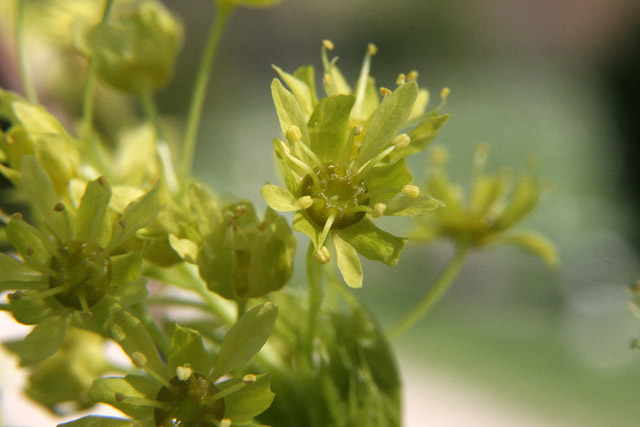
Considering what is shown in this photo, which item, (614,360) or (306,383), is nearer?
(306,383)

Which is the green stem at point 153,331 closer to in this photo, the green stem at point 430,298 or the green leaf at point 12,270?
the green leaf at point 12,270

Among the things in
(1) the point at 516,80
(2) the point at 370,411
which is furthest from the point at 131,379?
(1) the point at 516,80

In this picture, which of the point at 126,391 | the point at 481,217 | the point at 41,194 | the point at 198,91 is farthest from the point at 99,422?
the point at 481,217

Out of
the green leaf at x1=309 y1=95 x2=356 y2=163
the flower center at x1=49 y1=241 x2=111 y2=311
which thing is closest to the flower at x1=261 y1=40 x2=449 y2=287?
the green leaf at x1=309 y1=95 x2=356 y2=163

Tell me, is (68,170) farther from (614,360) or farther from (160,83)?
(614,360)

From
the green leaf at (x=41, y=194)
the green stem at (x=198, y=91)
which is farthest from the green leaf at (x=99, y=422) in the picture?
the green stem at (x=198, y=91)

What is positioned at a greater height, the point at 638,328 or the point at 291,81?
the point at 638,328

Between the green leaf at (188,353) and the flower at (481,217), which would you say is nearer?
the green leaf at (188,353)
